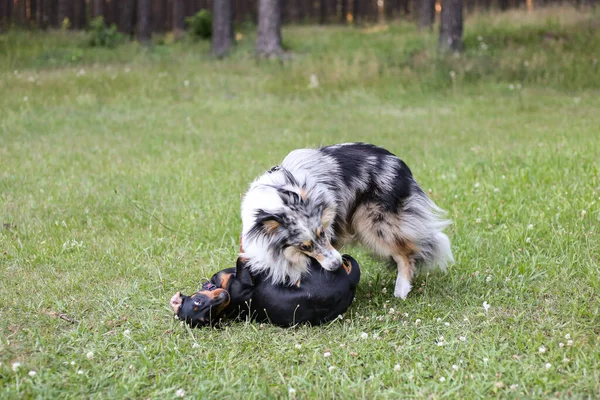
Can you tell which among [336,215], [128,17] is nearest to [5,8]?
[128,17]

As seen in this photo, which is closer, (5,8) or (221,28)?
(221,28)

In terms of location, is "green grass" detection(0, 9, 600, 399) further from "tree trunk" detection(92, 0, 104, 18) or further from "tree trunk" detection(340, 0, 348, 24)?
"tree trunk" detection(340, 0, 348, 24)

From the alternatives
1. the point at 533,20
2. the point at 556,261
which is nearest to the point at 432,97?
the point at 533,20

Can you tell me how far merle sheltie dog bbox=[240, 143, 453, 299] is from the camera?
376cm

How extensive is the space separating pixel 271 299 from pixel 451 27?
12.6m

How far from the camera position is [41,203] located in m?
6.42

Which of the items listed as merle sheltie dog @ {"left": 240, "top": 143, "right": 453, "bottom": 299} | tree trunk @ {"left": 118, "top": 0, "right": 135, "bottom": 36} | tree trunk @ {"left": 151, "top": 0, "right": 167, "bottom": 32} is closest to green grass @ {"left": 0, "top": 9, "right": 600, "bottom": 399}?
merle sheltie dog @ {"left": 240, "top": 143, "right": 453, "bottom": 299}

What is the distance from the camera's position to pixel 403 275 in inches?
176

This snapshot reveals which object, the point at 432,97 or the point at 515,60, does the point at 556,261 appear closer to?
the point at 432,97

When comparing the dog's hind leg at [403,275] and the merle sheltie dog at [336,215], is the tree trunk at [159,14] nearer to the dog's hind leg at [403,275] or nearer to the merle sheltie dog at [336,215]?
the merle sheltie dog at [336,215]

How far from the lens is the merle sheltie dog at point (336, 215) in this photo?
376cm

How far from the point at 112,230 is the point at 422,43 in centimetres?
1249

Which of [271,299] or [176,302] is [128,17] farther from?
[271,299]

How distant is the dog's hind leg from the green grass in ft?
0.25
